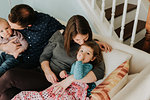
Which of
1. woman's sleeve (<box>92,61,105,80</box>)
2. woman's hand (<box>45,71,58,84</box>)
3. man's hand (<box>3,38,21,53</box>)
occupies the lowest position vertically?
woman's hand (<box>45,71,58,84</box>)

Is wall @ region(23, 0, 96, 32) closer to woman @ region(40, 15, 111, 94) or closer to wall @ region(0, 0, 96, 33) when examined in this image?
wall @ region(0, 0, 96, 33)

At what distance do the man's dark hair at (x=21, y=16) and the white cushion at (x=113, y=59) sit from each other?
0.79 meters

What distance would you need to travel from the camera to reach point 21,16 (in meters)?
1.54

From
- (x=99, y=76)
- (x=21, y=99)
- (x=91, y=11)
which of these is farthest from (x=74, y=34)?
(x=91, y=11)

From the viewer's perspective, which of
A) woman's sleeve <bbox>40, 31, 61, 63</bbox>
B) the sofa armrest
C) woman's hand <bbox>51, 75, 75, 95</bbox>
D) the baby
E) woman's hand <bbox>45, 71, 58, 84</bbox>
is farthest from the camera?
the baby

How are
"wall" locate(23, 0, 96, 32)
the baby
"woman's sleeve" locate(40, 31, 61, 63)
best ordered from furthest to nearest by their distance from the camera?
"wall" locate(23, 0, 96, 32), the baby, "woman's sleeve" locate(40, 31, 61, 63)

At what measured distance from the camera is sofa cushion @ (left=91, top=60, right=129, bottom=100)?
1.03 m

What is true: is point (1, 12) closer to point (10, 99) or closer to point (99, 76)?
point (10, 99)

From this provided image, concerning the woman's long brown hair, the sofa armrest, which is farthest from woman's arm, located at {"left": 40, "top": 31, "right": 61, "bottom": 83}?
the sofa armrest

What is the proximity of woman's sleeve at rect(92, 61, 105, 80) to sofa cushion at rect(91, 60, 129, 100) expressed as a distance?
0.45 ft

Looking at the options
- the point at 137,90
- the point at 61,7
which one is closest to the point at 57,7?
the point at 61,7

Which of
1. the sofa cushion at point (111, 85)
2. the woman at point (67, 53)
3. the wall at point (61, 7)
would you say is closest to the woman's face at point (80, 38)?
the woman at point (67, 53)

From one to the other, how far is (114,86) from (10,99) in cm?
76

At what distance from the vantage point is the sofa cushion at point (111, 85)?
1.03 metres
